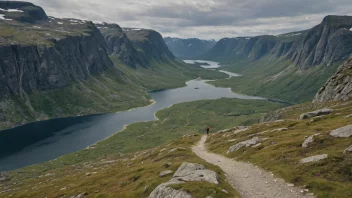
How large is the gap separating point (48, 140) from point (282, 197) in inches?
7583

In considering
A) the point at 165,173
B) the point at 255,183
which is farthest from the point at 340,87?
the point at 165,173

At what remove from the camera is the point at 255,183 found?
41750mm

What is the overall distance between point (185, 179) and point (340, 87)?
115 metres

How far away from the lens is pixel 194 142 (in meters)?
101

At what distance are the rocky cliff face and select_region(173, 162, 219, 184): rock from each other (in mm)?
92898

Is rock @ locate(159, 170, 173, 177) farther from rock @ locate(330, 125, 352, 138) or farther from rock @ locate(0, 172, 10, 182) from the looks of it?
rock @ locate(0, 172, 10, 182)

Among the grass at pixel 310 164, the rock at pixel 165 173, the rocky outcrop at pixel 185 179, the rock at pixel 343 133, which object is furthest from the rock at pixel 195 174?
the rock at pixel 343 133

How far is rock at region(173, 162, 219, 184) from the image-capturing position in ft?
136

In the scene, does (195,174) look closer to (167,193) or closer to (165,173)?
(167,193)

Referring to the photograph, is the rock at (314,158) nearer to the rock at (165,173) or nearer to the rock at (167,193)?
the rock at (167,193)

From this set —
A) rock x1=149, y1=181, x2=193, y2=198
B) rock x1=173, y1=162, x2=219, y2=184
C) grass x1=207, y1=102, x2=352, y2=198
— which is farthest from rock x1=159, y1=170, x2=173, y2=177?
grass x1=207, y1=102, x2=352, y2=198

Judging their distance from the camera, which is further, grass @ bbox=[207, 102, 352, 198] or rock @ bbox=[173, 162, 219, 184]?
rock @ bbox=[173, 162, 219, 184]

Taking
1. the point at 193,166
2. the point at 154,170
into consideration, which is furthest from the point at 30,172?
the point at 193,166

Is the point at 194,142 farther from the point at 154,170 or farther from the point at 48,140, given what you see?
the point at 48,140
